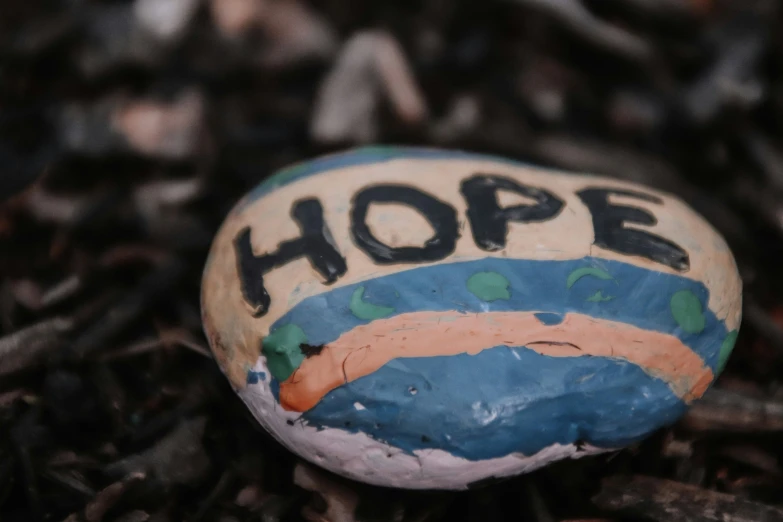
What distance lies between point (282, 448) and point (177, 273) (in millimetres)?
333

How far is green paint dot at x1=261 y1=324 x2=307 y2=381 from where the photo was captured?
74cm

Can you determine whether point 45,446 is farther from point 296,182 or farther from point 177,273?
point 296,182

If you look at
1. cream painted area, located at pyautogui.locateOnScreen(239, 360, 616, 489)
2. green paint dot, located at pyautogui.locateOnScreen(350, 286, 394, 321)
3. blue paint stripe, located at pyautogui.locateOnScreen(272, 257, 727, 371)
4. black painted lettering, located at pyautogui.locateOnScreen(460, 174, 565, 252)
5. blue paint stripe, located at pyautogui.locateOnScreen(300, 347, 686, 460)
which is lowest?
cream painted area, located at pyautogui.locateOnScreen(239, 360, 616, 489)

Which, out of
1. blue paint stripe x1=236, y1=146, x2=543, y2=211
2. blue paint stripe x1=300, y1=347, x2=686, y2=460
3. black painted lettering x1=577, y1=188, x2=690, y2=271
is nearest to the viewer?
blue paint stripe x1=300, y1=347, x2=686, y2=460

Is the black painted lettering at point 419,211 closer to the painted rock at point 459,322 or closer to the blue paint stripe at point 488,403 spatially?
the painted rock at point 459,322

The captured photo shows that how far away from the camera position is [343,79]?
4.22 ft

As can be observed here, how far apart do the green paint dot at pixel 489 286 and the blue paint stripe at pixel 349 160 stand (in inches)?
9.2

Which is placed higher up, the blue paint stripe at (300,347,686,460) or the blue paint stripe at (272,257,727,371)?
the blue paint stripe at (272,257,727,371)

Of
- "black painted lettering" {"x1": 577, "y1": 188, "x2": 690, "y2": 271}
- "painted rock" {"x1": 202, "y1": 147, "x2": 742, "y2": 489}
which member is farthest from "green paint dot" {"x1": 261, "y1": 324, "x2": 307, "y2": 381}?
"black painted lettering" {"x1": 577, "y1": 188, "x2": 690, "y2": 271}

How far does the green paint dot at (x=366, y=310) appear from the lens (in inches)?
29.7

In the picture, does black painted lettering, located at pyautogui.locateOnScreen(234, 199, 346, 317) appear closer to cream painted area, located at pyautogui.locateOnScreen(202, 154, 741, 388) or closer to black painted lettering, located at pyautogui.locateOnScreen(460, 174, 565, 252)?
cream painted area, located at pyautogui.locateOnScreen(202, 154, 741, 388)

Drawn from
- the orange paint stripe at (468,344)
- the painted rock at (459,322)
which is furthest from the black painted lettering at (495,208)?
the orange paint stripe at (468,344)

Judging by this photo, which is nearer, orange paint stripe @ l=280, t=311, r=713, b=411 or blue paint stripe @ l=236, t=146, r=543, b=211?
→ orange paint stripe @ l=280, t=311, r=713, b=411

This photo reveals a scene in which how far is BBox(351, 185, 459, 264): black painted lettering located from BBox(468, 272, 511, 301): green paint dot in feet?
0.16
